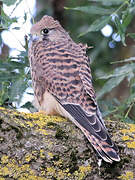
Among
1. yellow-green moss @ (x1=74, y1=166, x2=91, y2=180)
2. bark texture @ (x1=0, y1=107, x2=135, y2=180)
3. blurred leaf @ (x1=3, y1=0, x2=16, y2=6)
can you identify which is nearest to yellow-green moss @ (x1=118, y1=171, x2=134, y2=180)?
bark texture @ (x1=0, y1=107, x2=135, y2=180)

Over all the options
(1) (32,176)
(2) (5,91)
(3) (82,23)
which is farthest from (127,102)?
(3) (82,23)

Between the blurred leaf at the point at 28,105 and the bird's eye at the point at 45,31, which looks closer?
the blurred leaf at the point at 28,105

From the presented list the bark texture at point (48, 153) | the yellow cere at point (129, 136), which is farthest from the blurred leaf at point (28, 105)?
the yellow cere at point (129, 136)

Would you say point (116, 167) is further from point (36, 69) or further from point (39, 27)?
point (39, 27)

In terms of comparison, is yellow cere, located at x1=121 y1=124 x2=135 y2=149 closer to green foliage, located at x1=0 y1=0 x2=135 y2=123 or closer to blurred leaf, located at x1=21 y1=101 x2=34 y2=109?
green foliage, located at x1=0 y1=0 x2=135 y2=123

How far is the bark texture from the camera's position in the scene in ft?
8.55

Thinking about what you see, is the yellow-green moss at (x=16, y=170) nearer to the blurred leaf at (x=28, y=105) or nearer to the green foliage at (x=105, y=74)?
the green foliage at (x=105, y=74)

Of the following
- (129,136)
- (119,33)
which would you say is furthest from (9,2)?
(129,136)

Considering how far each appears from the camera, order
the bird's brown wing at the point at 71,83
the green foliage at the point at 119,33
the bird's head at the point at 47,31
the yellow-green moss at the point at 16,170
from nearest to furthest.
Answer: the yellow-green moss at the point at 16,170
the bird's brown wing at the point at 71,83
the green foliage at the point at 119,33
the bird's head at the point at 47,31

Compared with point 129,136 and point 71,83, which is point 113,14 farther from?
point 129,136

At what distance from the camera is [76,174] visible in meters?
2.70

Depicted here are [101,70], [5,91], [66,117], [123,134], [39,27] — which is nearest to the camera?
[123,134]

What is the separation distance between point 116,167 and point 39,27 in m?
2.07

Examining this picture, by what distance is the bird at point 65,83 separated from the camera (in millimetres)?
3162
